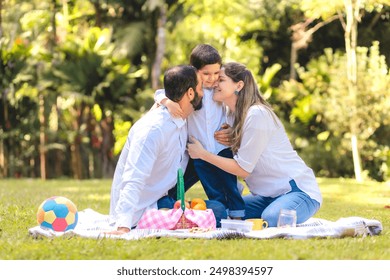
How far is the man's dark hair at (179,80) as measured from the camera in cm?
600

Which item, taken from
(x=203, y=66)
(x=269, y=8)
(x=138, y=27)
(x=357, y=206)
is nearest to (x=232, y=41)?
(x=269, y=8)

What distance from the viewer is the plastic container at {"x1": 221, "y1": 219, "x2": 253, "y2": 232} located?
587 cm

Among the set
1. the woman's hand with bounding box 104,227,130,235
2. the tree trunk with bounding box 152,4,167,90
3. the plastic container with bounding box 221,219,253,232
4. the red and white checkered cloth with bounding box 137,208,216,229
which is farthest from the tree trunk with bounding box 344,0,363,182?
the woman's hand with bounding box 104,227,130,235

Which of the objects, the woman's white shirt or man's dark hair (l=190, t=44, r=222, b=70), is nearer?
the woman's white shirt

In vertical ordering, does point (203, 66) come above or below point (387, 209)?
above

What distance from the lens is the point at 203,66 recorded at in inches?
256

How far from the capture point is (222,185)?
6559mm

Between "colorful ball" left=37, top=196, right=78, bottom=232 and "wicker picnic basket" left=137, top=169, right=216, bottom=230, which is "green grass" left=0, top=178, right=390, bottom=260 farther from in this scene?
"wicker picnic basket" left=137, top=169, right=216, bottom=230

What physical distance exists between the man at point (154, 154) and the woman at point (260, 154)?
0.29m

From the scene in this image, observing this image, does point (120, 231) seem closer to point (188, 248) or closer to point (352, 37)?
point (188, 248)

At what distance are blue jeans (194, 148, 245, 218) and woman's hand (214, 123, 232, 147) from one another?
3.6 inches

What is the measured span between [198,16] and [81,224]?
67.5ft

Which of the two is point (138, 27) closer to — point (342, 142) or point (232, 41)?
point (232, 41)

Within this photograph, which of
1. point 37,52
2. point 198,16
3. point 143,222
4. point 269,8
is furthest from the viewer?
point 198,16
